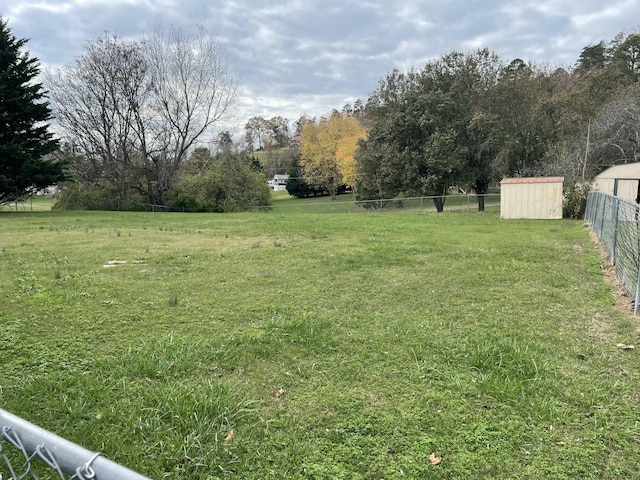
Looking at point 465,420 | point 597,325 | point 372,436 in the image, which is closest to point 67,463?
point 372,436

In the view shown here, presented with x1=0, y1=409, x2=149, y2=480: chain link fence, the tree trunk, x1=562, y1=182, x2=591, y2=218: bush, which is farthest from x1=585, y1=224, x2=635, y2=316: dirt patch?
the tree trunk

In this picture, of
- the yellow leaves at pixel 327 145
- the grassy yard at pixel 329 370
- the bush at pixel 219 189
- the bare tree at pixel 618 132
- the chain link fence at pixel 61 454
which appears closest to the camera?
the chain link fence at pixel 61 454

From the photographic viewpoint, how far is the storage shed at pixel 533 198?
13836 millimetres

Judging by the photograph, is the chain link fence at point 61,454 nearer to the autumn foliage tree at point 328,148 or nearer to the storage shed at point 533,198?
the storage shed at point 533,198

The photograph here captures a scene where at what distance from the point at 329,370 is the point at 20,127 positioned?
23165 millimetres

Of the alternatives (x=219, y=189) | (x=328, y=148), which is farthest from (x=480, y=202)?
(x=328, y=148)

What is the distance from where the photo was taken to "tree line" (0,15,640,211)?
68.0 feet

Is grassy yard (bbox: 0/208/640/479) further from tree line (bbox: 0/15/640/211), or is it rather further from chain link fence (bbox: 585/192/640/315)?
tree line (bbox: 0/15/640/211)

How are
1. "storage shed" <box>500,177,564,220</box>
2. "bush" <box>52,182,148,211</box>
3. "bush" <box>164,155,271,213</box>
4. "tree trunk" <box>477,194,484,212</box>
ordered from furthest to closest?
1. "bush" <box>164,155,271,213</box>
2. "bush" <box>52,182,148,211</box>
3. "tree trunk" <box>477,194,484,212</box>
4. "storage shed" <box>500,177,564,220</box>

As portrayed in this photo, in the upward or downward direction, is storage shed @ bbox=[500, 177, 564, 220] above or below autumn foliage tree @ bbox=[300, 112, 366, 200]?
below

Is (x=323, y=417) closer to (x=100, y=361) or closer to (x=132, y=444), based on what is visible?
(x=132, y=444)

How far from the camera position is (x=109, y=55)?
2503 centimetres

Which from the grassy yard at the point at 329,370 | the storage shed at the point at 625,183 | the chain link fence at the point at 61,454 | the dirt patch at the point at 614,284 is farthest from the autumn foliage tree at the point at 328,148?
the chain link fence at the point at 61,454

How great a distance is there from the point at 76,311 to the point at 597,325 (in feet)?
16.4
